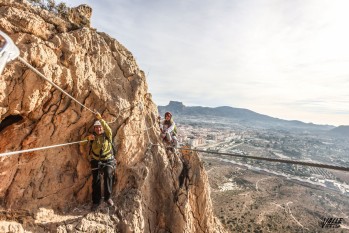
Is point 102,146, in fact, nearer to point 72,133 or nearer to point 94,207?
point 72,133

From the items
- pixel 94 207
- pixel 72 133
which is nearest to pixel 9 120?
pixel 72 133

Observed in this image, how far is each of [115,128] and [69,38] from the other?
2.88 metres

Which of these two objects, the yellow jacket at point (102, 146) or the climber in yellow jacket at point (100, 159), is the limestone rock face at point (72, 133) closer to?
the climber in yellow jacket at point (100, 159)

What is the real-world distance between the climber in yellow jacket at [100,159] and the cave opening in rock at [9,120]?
5.69 feet

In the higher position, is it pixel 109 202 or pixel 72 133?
pixel 72 133

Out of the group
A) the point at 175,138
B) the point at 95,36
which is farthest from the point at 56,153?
the point at 175,138

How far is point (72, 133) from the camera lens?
6434 mm

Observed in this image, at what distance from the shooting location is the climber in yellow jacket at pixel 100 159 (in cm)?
618

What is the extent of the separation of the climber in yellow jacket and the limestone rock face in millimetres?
416

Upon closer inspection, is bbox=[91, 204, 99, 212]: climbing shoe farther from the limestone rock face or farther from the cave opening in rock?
the cave opening in rock

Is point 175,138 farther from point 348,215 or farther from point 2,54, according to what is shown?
point 348,215

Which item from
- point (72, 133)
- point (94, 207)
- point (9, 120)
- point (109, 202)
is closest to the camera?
point (9, 120)

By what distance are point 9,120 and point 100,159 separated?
2443 millimetres

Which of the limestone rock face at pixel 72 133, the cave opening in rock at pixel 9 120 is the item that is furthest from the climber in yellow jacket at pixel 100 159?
the cave opening in rock at pixel 9 120
